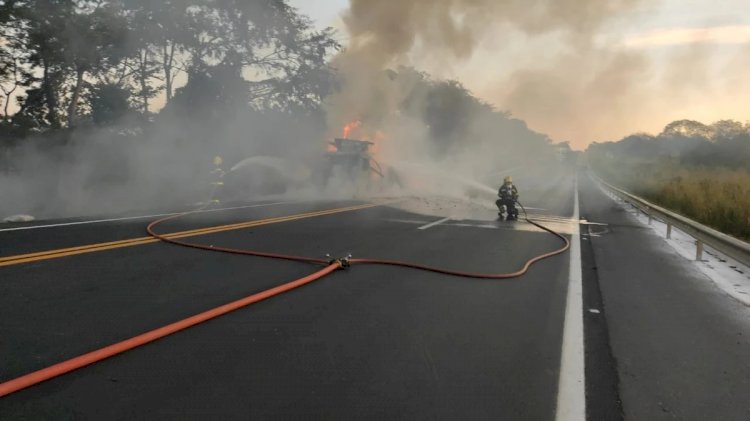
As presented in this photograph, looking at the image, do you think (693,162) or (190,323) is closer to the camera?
(190,323)

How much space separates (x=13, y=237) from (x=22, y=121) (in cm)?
1309

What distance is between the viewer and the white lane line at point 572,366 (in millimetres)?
2953

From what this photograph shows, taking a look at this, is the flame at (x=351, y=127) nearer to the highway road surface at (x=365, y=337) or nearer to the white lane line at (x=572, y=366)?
the highway road surface at (x=365, y=337)

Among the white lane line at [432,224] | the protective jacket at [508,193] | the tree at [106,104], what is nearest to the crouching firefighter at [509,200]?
the protective jacket at [508,193]

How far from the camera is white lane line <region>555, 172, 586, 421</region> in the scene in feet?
9.69

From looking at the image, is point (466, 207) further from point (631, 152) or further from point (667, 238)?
point (631, 152)

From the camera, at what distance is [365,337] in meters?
3.99

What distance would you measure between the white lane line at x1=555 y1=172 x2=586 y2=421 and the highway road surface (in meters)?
0.01

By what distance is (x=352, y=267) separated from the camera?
6586mm

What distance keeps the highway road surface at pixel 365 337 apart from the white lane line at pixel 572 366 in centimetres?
1

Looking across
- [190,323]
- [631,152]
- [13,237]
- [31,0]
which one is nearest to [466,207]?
[13,237]

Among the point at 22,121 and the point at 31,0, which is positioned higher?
the point at 31,0

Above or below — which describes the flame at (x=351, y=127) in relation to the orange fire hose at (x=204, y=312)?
above

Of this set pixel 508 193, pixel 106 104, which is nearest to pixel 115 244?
pixel 508 193
